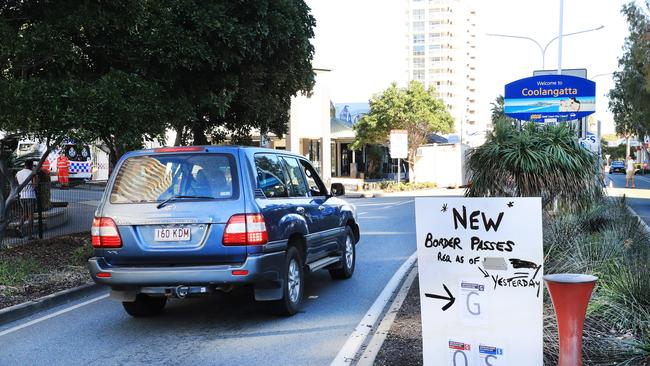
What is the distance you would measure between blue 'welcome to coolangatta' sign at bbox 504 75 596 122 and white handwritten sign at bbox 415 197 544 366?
33.2ft

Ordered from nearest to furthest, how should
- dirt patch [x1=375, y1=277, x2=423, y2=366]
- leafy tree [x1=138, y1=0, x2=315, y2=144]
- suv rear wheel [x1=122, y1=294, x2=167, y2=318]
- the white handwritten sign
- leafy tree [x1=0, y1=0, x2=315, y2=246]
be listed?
1. the white handwritten sign
2. dirt patch [x1=375, y1=277, x2=423, y2=366]
3. suv rear wheel [x1=122, y1=294, x2=167, y2=318]
4. leafy tree [x1=0, y1=0, x2=315, y2=246]
5. leafy tree [x1=138, y1=0, x2=315, y2=144]

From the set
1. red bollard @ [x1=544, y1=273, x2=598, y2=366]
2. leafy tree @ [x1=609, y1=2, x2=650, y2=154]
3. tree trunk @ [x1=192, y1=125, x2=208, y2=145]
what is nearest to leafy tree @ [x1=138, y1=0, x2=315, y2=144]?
tree trunk @ [x1=192, y1=125, x2=208, y2=145]

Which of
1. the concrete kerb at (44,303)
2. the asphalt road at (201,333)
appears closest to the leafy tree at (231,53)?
the concrete kerb at (44,303)

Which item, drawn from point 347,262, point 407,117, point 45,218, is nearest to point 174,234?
point 347,262

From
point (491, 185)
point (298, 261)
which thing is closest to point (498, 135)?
point (491, 185)

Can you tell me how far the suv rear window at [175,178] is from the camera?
609 cm

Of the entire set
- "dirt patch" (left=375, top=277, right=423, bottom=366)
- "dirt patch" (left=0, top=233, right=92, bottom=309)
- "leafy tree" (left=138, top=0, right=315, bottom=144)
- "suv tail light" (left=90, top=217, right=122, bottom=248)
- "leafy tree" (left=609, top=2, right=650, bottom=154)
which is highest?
"leafy tree" (left=609, top=2, right=650, bottom=154)

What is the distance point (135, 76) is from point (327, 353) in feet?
20.2

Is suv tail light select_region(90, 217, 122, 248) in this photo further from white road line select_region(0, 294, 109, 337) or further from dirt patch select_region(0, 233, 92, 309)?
dirt patch select_region(0, 233, 92, 309)

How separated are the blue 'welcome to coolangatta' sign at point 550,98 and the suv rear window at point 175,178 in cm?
909

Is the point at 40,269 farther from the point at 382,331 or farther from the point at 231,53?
the point at 382,331

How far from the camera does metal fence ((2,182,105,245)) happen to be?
12.1m

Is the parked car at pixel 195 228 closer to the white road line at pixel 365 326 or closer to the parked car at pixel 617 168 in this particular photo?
the white road line at pixel 365 326

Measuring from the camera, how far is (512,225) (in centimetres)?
369
